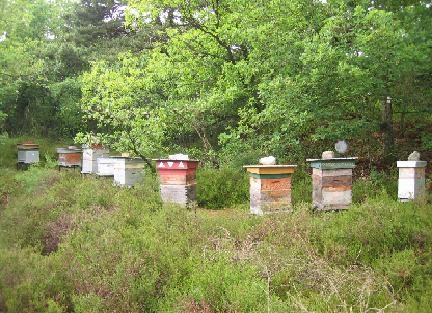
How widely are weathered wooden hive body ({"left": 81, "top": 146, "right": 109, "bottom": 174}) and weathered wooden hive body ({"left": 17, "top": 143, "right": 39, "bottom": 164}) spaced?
376cm

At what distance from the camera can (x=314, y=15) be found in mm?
13141

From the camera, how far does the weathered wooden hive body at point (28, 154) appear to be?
733 inches

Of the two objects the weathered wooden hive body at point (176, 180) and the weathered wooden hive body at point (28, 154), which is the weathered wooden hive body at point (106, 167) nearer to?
the weathered wooden hive body at point (176, 180)

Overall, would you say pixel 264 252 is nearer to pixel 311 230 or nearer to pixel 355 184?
pixel 311 230

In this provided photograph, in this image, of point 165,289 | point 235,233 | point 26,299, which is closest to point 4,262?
point 26,299

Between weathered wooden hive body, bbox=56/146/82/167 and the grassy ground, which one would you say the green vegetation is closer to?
the grassy ground

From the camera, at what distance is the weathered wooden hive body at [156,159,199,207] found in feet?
32.4

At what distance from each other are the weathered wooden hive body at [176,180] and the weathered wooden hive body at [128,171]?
85.5 inches

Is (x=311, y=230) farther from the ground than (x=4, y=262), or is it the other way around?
(x=311, y=230)

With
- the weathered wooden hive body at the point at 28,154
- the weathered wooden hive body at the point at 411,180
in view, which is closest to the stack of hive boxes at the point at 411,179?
the weathered wooden hive body at the point at 411,180

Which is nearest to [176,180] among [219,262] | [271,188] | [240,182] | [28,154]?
[240,182]

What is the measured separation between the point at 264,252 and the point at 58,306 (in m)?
2.70

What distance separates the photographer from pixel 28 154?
733 inches

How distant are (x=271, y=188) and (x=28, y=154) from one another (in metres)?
13.5
